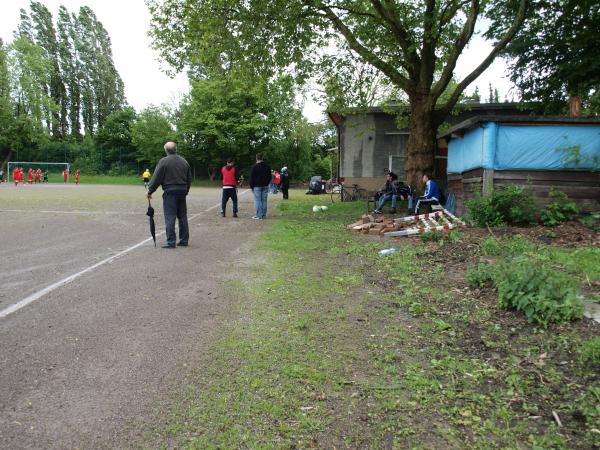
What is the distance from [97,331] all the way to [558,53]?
19.3 metres

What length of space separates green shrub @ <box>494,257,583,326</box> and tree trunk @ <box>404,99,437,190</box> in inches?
421

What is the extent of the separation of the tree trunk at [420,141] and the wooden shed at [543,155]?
4091 millimetres

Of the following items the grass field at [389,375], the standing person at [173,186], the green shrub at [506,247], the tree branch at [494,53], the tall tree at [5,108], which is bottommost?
the grass field at [389,375]

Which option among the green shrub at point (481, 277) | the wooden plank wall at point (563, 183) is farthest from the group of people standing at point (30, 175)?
the green shrub at point (481, 277)

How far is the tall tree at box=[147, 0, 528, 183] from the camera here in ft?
45.1

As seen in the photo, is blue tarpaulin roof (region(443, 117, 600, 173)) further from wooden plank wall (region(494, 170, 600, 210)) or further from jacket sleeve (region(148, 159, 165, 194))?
jacket sleeve (region(148, 159, 165, 194))

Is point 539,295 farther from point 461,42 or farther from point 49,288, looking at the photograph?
point 461,42

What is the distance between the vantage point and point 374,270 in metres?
7.00

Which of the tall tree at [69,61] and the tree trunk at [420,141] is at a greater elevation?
the tall tree at [69,61]

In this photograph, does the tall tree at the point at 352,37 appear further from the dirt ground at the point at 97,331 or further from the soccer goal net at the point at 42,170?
the soccer goal net at the point at 42,170

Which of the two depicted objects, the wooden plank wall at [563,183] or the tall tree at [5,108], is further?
the tall tree at [5,108]

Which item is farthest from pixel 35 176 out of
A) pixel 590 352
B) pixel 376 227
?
pixel 590 352

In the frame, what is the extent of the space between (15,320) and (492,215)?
8803 millimetres

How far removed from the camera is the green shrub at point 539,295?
4109 mm
